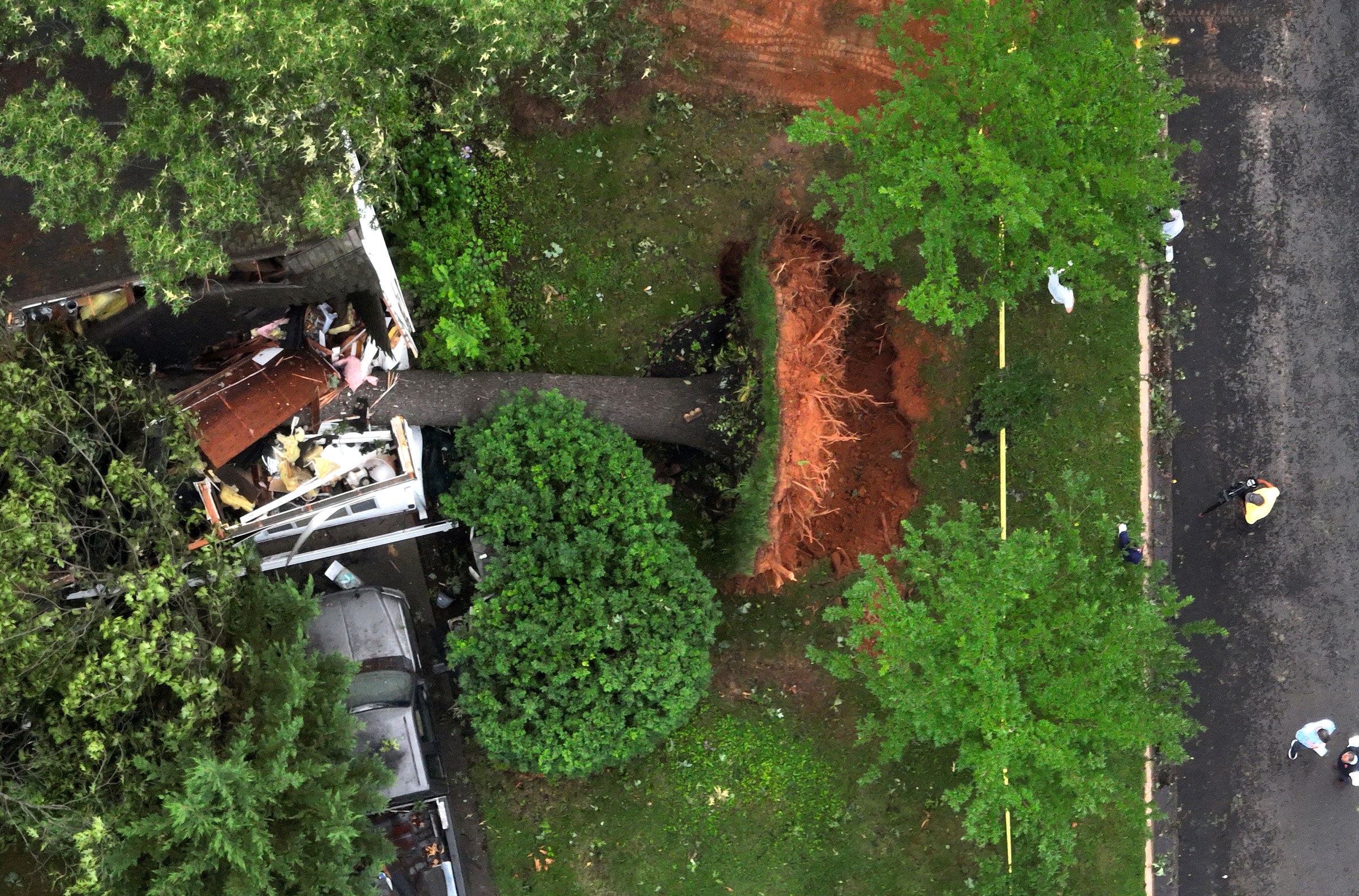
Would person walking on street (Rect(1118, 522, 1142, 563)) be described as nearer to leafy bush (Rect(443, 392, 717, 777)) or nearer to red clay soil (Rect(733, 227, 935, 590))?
red clay soil (Rect(733, 227, 935, 590))

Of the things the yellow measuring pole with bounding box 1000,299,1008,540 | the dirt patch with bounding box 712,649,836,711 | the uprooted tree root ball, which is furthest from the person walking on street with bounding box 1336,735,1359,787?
the uprooted tree root ball

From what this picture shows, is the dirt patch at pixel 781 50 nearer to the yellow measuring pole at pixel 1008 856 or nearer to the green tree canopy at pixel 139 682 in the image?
the green tree canopy at pixel 139 682

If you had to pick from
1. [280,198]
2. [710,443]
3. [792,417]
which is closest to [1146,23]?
[792,417]

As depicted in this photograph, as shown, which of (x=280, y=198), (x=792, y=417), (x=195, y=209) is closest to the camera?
(x=195, y=209)

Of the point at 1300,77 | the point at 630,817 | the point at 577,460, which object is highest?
the point at 1300,77

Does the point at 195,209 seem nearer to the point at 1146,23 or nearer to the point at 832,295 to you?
the point at 832,295

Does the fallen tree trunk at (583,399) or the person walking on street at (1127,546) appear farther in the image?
the person walking on street at (1127,546)

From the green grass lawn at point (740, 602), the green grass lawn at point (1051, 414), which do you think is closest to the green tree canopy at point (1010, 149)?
the green grass lawn at point (1051, 414)
